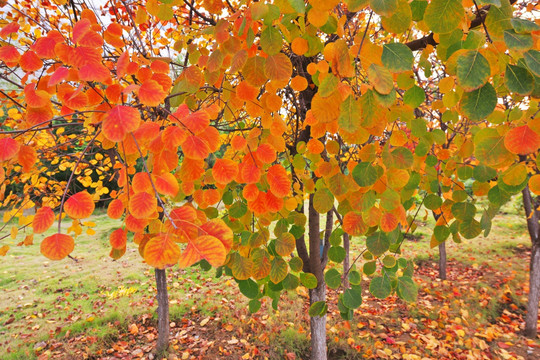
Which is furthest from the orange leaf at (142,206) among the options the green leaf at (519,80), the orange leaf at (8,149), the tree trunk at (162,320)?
the tree trunk at (162,320)

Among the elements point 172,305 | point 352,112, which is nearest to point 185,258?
point 352,112

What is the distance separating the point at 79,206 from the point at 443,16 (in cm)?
102

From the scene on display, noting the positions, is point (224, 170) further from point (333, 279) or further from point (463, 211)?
point (463, 211)

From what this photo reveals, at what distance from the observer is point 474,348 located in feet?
11.6

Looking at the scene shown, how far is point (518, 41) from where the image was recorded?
1.87ft

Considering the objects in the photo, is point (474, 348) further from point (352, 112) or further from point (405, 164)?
point (352, 112)

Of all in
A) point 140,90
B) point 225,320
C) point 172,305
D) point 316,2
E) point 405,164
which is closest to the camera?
point 316,2

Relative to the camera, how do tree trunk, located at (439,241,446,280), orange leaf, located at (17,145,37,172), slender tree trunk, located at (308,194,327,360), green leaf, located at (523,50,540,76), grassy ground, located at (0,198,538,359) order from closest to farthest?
1. green leaf, located at (523,50,540,76)
2. orange leaf, located at (17,145,37,172)
3. slender tree trunk, located at (308,194,327,360)
4. grassy ground, located at (0,198,538,359)
5. tree trunk, located at (439,241,446,280)

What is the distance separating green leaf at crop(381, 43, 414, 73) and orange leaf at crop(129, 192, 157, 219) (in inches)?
25.6

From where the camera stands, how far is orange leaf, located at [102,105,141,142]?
653 mm

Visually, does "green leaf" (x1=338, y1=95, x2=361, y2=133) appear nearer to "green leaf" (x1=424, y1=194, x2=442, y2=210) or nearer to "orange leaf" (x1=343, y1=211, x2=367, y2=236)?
"orange leaf" (x1=343, y1=211, x2=367, y2=236)

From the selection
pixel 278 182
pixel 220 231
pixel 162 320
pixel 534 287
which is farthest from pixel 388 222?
pixel 534 287

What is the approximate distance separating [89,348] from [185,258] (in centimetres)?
434

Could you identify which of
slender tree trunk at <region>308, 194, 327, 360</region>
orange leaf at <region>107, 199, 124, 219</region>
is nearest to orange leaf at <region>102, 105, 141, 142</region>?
orange leaf at <region>107, 199, 124, 219</region>
